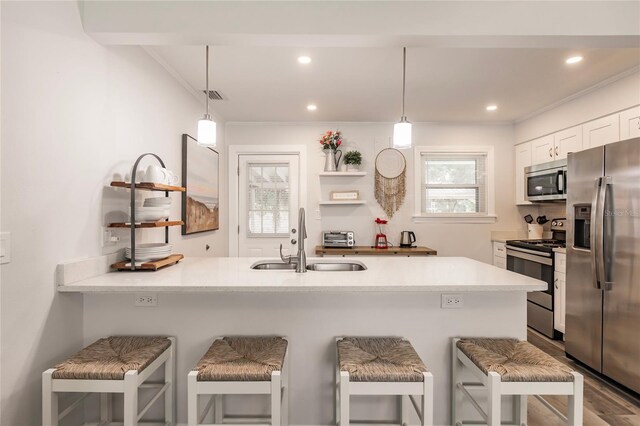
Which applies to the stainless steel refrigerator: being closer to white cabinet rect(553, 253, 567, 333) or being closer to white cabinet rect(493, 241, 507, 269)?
white cabinet rect(553, 253, 567, 333)

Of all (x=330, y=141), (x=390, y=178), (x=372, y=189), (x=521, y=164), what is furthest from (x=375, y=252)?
(x=521, y=164)

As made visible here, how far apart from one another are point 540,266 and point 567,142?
1.28 meters

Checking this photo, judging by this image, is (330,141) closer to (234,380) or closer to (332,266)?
(332,266)

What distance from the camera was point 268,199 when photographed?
454 centimetres

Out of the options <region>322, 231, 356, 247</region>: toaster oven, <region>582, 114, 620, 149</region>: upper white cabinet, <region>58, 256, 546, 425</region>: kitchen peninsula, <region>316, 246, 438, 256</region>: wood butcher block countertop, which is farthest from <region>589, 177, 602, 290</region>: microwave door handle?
<region>322, 231, 356, 247</region>: toaster oven

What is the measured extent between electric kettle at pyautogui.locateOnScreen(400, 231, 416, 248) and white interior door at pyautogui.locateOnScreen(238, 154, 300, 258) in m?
1.41

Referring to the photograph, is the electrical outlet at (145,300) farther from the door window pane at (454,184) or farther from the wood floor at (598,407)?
the door window pane at (454,184)

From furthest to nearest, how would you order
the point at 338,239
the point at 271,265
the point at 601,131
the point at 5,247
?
the point at 338,239, the point at 601,131, the point at 271,265, the point at 5,247

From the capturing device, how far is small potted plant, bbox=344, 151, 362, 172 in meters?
4.34

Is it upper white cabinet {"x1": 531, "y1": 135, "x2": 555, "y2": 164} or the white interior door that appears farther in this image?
the white interior door

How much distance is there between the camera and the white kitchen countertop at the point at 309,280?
1.65m

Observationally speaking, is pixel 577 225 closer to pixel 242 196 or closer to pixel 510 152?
pixel 510 152

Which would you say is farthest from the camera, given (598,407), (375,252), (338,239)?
(338,239)

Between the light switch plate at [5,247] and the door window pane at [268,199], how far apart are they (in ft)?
10.3
